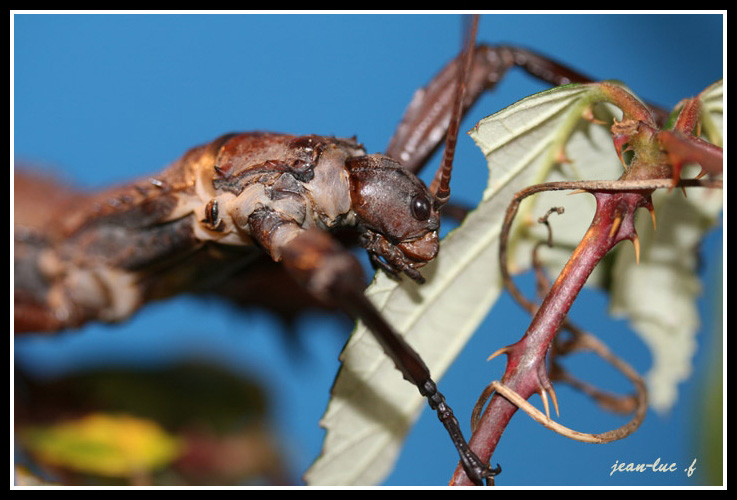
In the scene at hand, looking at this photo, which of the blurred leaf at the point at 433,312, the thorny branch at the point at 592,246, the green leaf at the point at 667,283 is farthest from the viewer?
the green leaf at the point at 667,283

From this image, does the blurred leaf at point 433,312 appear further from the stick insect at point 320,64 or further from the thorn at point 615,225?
the stick insect at point 320,64

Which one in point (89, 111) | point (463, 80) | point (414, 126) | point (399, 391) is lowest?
point (399, 391)

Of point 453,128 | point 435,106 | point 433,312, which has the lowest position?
point 433,312

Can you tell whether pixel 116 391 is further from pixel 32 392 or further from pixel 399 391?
pixel 399 391

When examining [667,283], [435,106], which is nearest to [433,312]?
[435,106]

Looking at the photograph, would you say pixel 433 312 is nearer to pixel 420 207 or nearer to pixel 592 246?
pixel 420 207

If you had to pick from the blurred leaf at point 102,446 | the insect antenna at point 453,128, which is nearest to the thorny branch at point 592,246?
the insect antenna at point 453,128

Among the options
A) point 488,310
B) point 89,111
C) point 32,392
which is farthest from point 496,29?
point 32,392
